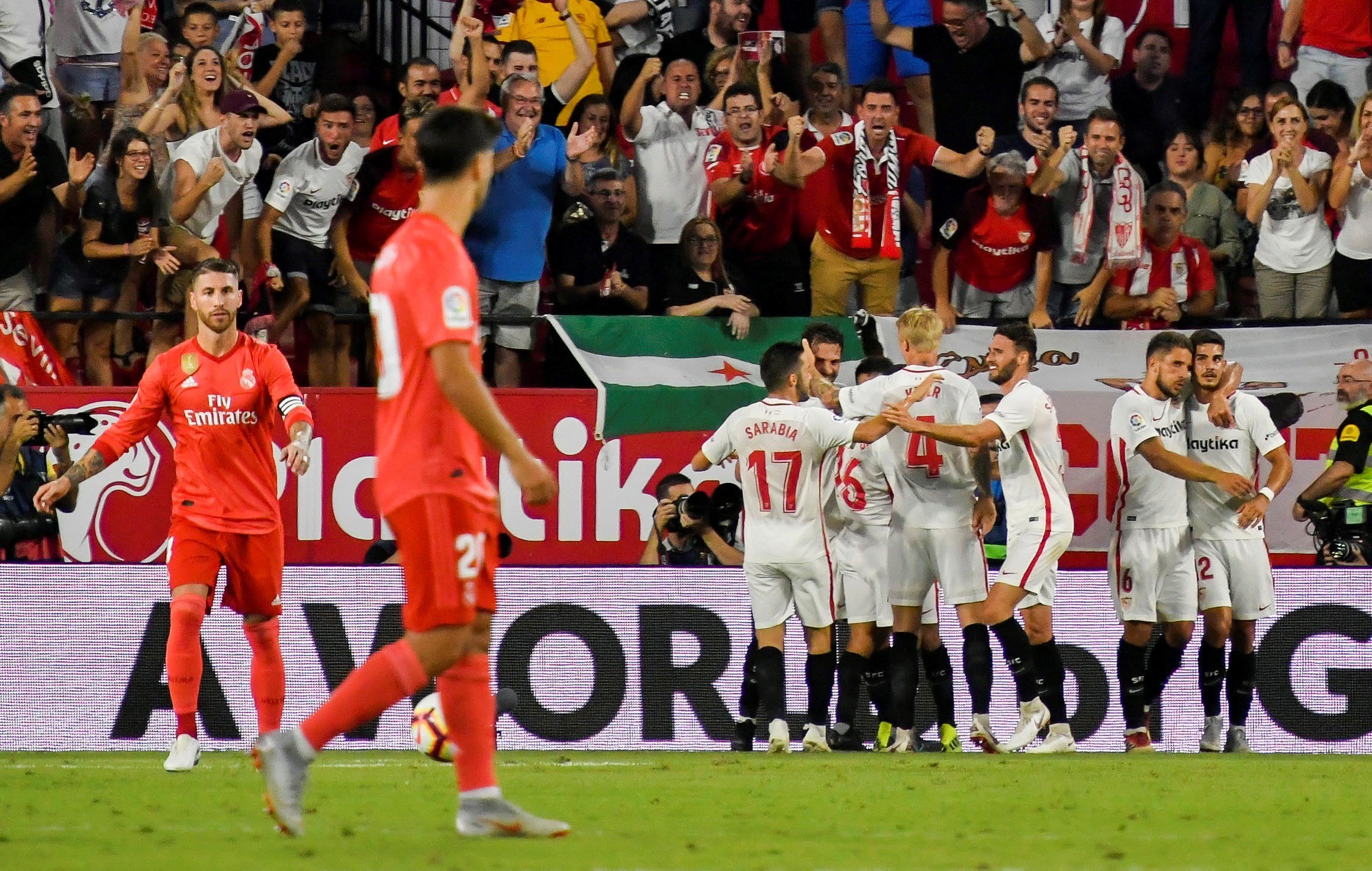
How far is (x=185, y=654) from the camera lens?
7762mm

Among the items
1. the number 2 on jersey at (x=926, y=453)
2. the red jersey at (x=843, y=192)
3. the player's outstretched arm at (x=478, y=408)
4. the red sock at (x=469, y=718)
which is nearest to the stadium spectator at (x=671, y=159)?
the red jersey at (x=843, y=192)

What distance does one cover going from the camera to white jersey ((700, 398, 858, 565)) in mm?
9578

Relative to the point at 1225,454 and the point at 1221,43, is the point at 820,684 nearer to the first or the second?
the point at 1225,454

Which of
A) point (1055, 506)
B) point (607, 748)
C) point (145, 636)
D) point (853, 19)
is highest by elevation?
point (853, 19)

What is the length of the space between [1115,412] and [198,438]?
17.9ft

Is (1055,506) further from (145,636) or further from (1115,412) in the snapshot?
(145,636)

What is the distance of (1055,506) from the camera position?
32.0ft

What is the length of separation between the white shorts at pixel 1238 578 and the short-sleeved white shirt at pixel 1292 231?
3.84m

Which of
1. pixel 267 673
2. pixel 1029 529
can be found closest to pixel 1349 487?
pixel 1029 529

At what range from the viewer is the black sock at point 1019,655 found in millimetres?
9594

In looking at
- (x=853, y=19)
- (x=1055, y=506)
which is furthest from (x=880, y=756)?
(x=853, y=19)

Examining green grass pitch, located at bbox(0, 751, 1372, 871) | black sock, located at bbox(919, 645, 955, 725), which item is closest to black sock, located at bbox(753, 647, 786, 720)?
green grass pitch, located at bbox(0, 751, 1372, 871)

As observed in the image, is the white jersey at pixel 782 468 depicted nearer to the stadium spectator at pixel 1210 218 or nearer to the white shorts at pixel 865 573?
the white shorts at pixel 865 573

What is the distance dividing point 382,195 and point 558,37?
99.0 inches
